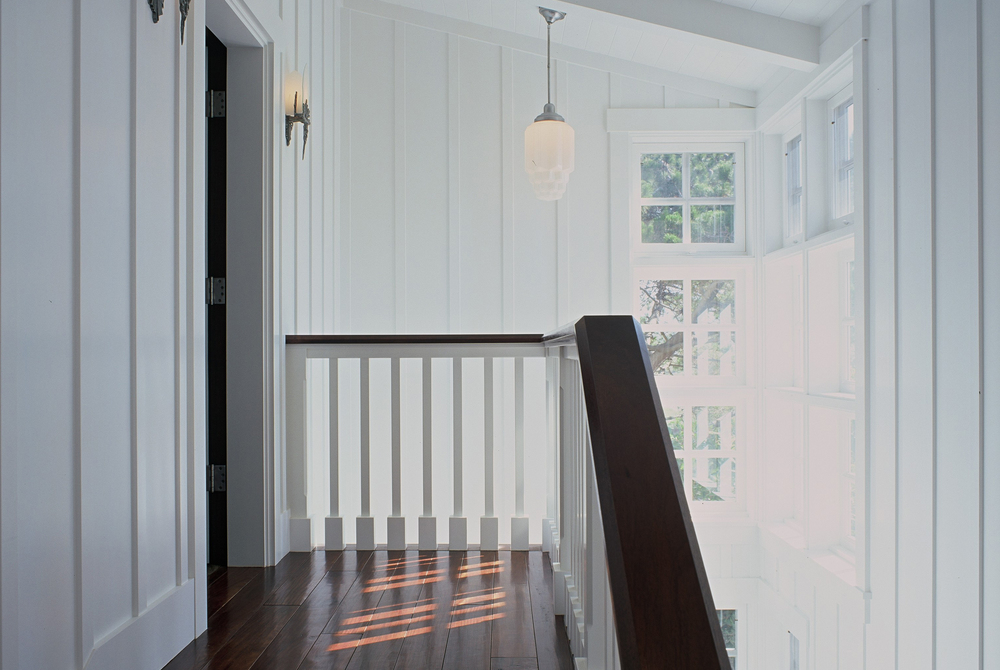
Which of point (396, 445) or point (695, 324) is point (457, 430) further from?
point (695, 324)

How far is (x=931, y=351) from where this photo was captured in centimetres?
202

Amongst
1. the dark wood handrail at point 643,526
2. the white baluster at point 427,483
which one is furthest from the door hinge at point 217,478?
the dark wood handrail at point 643,526

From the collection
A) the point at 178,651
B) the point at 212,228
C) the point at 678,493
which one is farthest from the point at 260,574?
the point at 678,493

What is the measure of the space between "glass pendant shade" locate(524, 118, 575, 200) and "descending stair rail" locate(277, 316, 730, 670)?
1322mm

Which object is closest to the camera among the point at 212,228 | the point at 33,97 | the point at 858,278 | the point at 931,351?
the point at 33,97

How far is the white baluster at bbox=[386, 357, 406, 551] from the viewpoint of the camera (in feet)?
7.23

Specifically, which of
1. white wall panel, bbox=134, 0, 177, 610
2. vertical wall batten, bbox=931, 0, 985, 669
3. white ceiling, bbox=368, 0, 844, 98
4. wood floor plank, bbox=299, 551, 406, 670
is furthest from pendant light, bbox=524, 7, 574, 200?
wood floor plank, bbox=299, 551, 406, 670

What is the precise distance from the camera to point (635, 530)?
2.28 feet

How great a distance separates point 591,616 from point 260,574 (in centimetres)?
137

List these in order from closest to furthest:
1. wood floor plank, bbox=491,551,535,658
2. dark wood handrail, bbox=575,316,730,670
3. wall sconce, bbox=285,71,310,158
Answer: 1. dark wood handrail, bbox=575,316,730,670
2. wood floor plank, bbox=491,551,535,658
3. wall sconce, bbox=285,71,310,158

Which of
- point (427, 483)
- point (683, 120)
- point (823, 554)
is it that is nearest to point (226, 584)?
point (427, 483)

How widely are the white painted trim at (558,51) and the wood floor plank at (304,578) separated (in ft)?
9.38

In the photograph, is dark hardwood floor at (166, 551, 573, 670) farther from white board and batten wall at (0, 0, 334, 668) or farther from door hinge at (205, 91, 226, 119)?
door hinge at (205, 91, 226, 119)

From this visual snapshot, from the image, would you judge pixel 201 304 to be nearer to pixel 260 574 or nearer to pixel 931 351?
pixel 260 574
